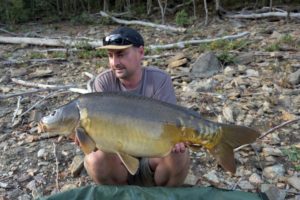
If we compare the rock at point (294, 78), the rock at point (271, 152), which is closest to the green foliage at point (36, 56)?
the rock at point (294, 78)

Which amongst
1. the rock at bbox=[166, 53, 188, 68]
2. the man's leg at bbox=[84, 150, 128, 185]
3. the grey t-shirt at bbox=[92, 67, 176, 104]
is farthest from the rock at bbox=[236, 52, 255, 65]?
the man's leg at bbox=[84, 150, 128, 185]

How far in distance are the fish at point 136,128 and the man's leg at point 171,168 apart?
30 cm

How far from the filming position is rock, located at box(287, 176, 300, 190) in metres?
3.57

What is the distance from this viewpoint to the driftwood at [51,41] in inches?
334

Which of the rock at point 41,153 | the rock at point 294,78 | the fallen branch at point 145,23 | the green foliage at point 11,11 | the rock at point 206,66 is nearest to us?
the rock at point 41,153

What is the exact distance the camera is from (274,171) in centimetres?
380

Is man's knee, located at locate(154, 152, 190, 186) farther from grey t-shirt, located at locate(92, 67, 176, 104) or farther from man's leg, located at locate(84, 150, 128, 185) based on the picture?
grey t-shirt, located at locate(92, 67, 176, 104)

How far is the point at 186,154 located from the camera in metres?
3.17

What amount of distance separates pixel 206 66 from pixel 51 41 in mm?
3715

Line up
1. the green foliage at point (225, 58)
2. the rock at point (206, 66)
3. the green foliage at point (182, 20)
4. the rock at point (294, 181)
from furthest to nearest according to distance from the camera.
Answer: the green foliage at point (182, 20) → the green foliage at point (225, 58) → the rock at point (206, 66) → the rock at point (294, 181)

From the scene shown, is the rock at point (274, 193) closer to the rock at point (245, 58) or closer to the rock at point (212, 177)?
the rock at point (212, 177)

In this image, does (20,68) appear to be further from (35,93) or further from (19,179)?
(19,179)

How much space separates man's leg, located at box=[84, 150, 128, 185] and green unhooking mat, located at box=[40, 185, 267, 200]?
11 cm

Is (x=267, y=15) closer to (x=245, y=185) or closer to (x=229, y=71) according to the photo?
(x=229, y=71)
